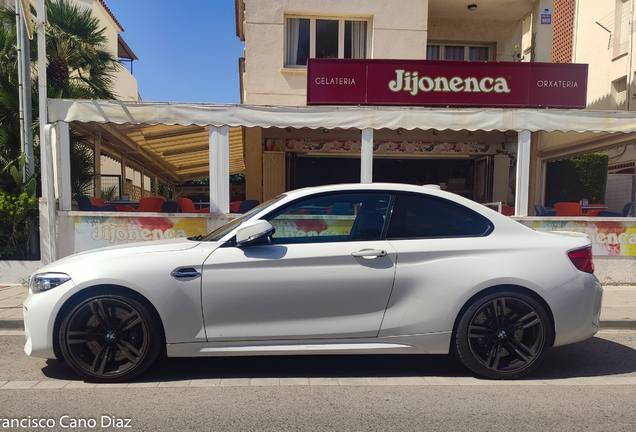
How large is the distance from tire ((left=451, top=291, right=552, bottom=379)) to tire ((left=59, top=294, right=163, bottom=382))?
2461mm

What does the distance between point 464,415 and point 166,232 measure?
6.10 meters

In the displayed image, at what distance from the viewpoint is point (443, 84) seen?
9.50 meters

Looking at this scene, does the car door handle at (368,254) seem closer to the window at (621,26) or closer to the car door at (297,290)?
the car door at (297,290)

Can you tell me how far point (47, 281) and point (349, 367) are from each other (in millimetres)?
2639

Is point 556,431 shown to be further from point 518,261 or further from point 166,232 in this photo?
point 166,232

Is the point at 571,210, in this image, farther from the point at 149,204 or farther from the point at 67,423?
the point at 67,423

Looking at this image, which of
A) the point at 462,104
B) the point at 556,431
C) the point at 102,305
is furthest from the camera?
the point at 462,104

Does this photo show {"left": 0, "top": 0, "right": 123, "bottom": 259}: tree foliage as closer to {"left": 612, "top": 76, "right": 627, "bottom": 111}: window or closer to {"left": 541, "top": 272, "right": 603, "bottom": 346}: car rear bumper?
{"left": 541, "top": 272, "right": 603, "bottom": 346}: car rear bumper

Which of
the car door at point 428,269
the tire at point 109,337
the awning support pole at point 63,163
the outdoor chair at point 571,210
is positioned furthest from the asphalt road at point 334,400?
the outdoor chair at point 571,210

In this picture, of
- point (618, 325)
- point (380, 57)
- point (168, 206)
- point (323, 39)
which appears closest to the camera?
point (618, 325)

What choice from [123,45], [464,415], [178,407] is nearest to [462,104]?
[464,415]

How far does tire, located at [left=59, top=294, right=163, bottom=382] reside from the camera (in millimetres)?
3693

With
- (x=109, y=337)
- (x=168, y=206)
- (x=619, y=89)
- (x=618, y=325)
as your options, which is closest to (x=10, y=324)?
(x=109, y=337)

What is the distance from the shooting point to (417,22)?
39.2 ft
